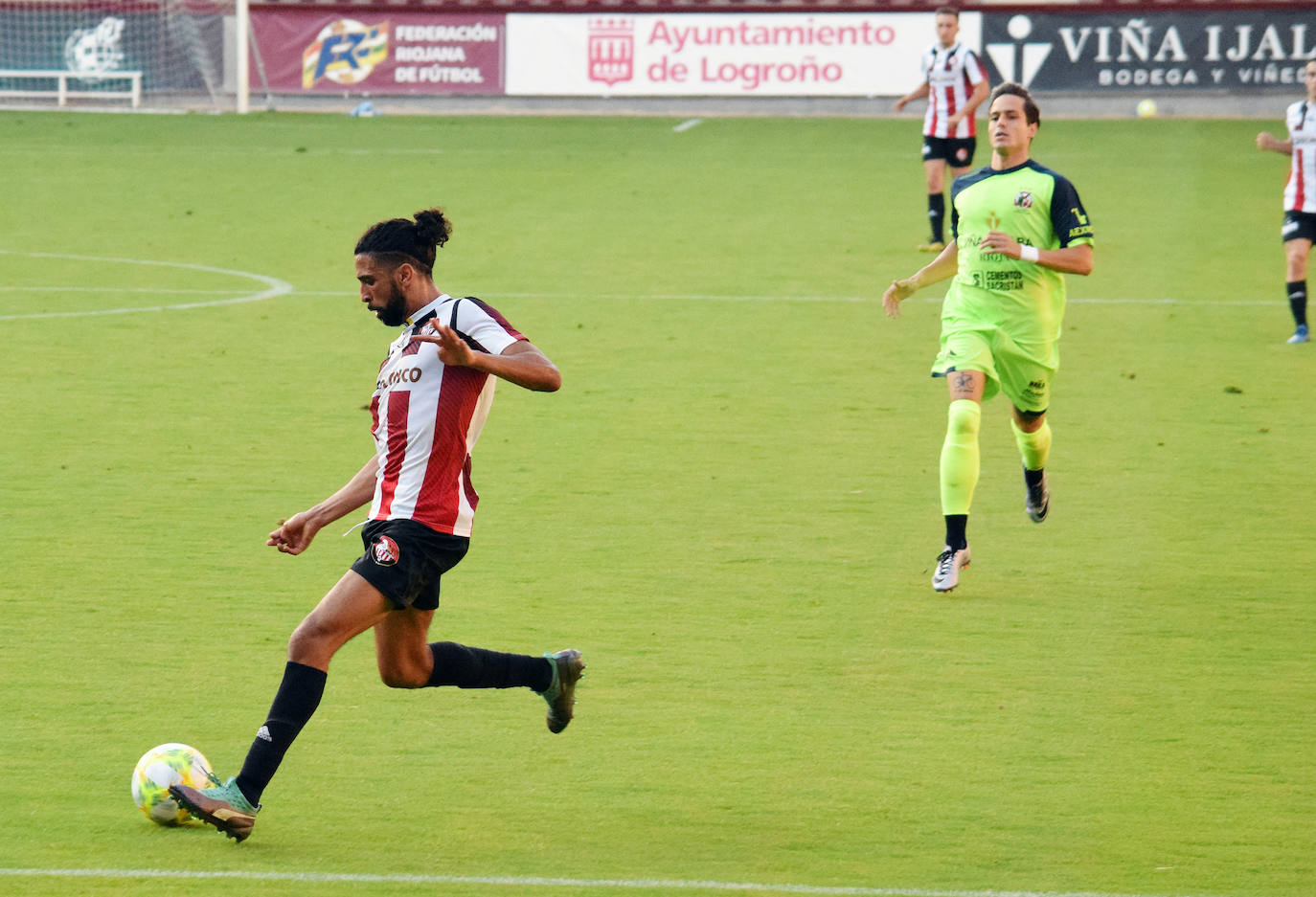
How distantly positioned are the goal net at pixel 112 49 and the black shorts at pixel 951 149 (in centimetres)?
1767

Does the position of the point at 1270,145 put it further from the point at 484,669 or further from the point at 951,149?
the point at 484,669

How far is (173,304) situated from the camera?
15.0 m

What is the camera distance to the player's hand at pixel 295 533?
5359 mm

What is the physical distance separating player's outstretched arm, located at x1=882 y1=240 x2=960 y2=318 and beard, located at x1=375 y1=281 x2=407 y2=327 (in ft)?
11.0

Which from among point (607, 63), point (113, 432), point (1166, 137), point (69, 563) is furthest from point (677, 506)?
point (607, 63)

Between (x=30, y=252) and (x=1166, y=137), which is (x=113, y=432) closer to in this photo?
(x=30, y=252)

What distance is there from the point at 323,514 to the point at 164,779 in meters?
0.87

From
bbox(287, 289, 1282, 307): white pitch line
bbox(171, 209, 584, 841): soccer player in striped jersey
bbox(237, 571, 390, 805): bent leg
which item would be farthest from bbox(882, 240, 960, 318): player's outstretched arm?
bbox(287, 289, 1282, 307): white pitch line

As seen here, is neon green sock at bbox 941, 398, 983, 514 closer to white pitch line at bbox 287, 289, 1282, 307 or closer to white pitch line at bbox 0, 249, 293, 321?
white pitch line at bbox 287, 289, 1282, 307

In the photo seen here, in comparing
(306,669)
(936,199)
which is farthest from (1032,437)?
(936,199)

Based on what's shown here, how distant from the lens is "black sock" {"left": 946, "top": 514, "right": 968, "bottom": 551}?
7660mm

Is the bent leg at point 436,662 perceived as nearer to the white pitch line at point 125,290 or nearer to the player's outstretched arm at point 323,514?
the player's outstretched arm at point 323,514

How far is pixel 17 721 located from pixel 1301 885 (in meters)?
3.95

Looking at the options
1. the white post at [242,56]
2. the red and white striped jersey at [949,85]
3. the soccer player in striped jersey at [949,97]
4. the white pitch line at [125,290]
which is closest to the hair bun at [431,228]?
the white pitch line at [125,290]
